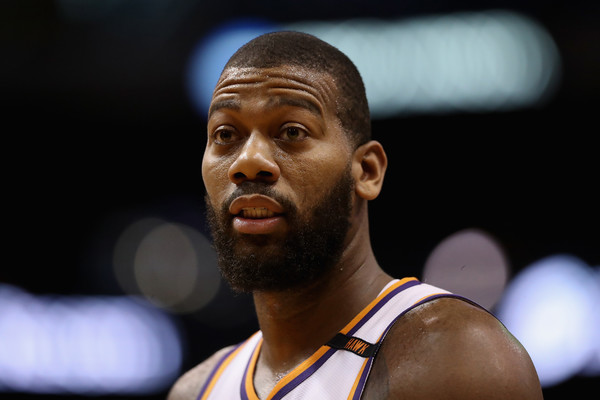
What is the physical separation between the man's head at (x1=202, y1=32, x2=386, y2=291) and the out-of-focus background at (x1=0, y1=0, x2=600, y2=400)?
499cm

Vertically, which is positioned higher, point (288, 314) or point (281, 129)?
point (281, 129)

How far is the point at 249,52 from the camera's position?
96.6 inches

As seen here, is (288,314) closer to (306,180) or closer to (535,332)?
(306,180)

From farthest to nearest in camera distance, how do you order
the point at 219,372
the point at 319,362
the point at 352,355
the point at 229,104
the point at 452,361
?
the point at 219,372 < the point at 229,104 < the point at 319,362 < the point at 352,355 < the point at 452,361

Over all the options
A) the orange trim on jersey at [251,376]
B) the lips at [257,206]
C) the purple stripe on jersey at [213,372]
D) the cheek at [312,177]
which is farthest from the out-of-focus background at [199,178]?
the lips at [257,206]

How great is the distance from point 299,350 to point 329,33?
554 centimetres

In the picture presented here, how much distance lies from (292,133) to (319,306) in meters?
0.59

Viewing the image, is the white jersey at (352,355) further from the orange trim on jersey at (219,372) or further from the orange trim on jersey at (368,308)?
the orange trim on jersey at (219,372)

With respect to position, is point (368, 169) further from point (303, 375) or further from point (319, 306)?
point (303, 375)

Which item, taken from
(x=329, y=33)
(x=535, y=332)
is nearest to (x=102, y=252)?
(x=329, y=33)

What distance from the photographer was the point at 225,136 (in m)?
2.41

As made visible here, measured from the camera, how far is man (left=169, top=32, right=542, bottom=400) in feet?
6.86

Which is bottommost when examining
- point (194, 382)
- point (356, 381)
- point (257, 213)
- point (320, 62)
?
point (194, 382)

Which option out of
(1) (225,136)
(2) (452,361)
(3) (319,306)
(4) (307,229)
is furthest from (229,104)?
(2) (452,361)
